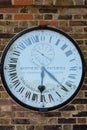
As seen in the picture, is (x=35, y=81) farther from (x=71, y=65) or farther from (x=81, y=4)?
(x=81, y=4)

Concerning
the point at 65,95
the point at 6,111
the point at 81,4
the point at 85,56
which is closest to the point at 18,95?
the point at 6,111

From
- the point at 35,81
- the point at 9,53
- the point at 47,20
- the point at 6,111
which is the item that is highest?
the point at 47,20

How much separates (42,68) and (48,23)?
1.59ft

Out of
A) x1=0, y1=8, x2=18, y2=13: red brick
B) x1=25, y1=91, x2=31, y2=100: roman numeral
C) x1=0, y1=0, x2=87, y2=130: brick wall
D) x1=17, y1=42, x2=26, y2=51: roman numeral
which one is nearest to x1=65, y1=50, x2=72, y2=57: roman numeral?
x1=0, y1=0, x2=87, y2=130: brick wall

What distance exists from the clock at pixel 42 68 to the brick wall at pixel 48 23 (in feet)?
0.23

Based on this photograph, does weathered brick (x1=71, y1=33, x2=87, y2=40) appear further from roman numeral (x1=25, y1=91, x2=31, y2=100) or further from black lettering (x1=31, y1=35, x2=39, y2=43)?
roman numeral (x1=25, y1=91, x2=31, y2=100)

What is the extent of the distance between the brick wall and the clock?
0.07 meters

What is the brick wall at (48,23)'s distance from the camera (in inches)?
179

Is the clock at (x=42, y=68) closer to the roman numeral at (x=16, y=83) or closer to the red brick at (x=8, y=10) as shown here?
the roman numeral at (x=16, y=83)

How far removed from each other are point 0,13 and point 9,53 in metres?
0.45

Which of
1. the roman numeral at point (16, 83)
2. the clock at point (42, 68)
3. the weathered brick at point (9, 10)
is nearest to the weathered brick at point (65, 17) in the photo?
the clock at point (42, 68)

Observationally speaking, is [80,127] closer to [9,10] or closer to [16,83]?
[16,83]

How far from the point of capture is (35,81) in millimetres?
4566

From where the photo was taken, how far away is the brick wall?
14.9ft
